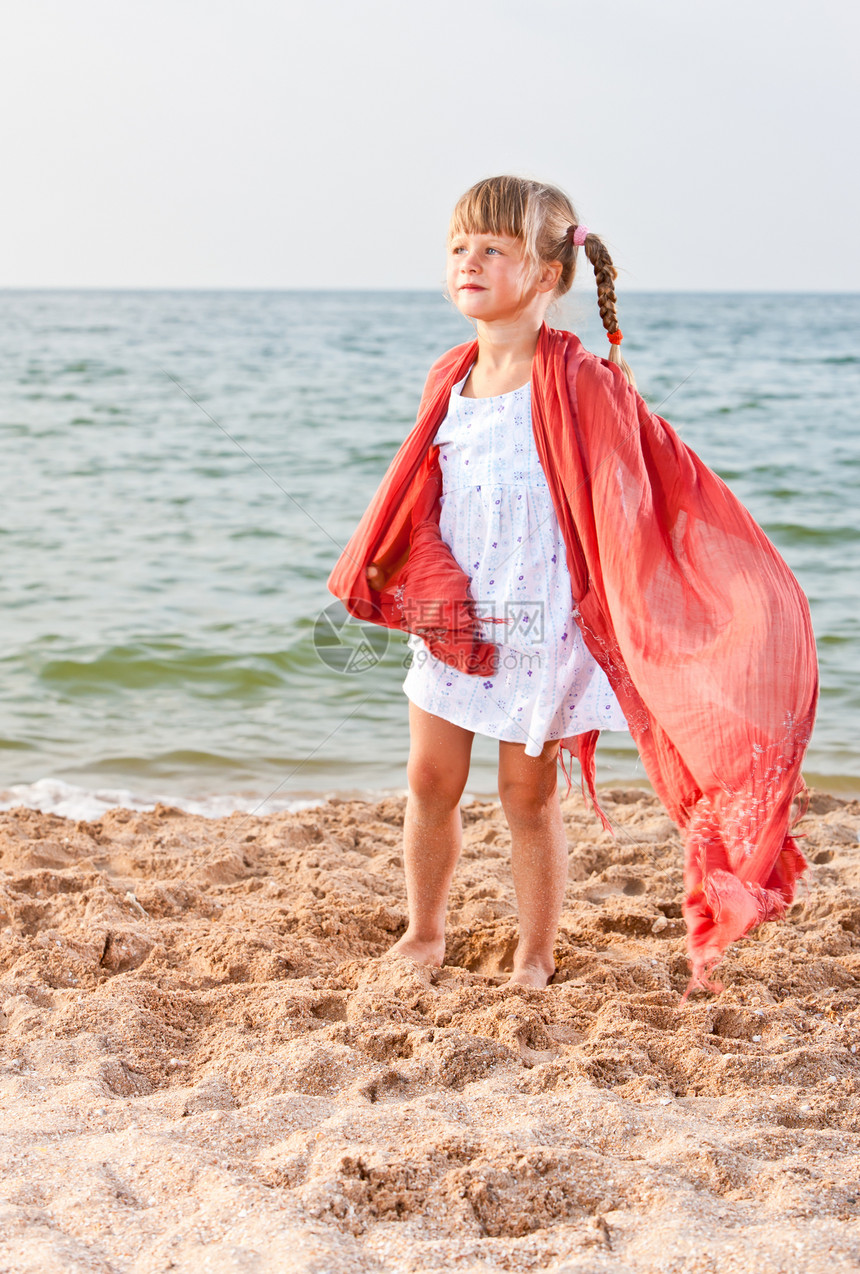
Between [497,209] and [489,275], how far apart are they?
5.1 inches

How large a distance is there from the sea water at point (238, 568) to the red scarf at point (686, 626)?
41 cm

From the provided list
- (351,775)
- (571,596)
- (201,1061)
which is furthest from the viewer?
(351,775)

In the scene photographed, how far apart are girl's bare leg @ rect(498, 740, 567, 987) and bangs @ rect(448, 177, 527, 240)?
1.07m

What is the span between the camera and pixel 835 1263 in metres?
1.38

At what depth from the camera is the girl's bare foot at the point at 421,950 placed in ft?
8.07

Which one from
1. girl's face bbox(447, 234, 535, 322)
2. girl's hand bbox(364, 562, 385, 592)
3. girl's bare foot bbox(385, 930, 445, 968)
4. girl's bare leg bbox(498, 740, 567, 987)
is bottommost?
girl's bare foot bbox(385, 930, 445, 968)

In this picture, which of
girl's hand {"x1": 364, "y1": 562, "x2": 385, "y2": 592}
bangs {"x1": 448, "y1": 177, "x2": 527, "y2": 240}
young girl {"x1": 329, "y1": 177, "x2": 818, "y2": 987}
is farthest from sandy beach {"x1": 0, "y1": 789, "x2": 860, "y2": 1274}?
bangs {"x1": 448, "y1": 177, "x2": 527, "y2": 240}

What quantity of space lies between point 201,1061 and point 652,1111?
0.84 m

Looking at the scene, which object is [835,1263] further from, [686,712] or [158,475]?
[158,475]

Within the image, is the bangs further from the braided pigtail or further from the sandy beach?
the sandy beach

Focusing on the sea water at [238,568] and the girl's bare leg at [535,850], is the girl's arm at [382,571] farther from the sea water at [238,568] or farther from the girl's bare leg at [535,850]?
the sea water at [238,568]

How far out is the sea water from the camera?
4.37 meters

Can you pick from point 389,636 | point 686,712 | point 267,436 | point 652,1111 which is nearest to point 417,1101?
point 652,1111

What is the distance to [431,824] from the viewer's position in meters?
2.41
